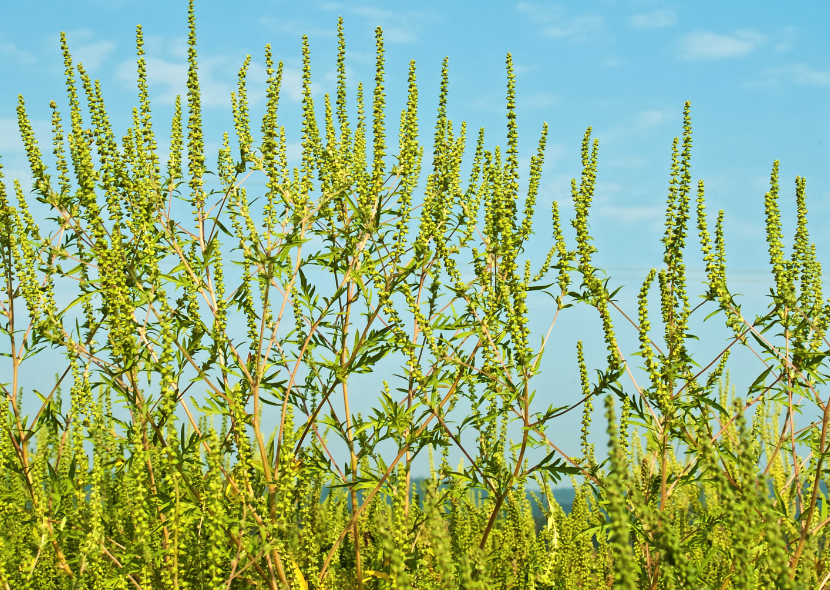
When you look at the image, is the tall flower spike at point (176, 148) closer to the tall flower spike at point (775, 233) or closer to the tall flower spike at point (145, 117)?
the tall flower spike at point (145, 117)

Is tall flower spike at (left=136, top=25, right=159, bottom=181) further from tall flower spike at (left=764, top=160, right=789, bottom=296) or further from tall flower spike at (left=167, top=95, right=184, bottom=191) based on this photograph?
tall flower spike at (left=764, top=160, right=789, bottom=296)

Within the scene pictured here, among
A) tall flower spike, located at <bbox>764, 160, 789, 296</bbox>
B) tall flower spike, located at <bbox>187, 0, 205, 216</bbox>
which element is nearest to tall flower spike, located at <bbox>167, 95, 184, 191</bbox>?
tall flower spike, located at <bbox>187, 0, 205, 216</bbox>

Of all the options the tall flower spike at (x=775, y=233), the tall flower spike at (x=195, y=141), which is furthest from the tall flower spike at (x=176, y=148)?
the tall flower spike at (x=775, y=233)

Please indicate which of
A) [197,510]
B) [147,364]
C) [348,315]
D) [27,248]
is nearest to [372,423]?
[348,315]

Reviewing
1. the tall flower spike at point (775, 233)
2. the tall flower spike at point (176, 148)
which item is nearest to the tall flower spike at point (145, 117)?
the tall flower spike at point (176, 148)

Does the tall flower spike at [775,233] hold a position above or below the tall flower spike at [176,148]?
below

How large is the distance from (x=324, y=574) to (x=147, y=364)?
5.07 feet

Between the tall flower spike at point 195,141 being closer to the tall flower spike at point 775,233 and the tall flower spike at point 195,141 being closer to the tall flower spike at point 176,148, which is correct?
the tall flower spike at point 176,148

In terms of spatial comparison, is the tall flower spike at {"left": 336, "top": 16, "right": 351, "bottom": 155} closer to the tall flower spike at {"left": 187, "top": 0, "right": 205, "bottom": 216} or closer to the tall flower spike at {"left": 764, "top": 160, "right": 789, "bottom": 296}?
the tall flower spike at {"left": 187, "top": 0, "right": 205, "bottom": 216}

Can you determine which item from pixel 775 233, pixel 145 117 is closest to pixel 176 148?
pixel 145 117

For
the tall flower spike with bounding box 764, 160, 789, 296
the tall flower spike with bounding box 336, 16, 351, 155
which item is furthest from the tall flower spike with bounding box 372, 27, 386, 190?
the tall flower spike with bounding box 764, 160, 789, 296

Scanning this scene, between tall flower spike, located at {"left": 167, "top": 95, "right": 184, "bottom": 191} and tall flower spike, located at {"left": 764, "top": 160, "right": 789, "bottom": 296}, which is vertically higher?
tall flower spike, located at {"left": 167, "top": 95, "right": 184, "bottom": 191}

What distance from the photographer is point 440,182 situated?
4.45m

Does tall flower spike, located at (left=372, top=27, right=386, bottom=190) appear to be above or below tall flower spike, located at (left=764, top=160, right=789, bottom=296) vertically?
above
